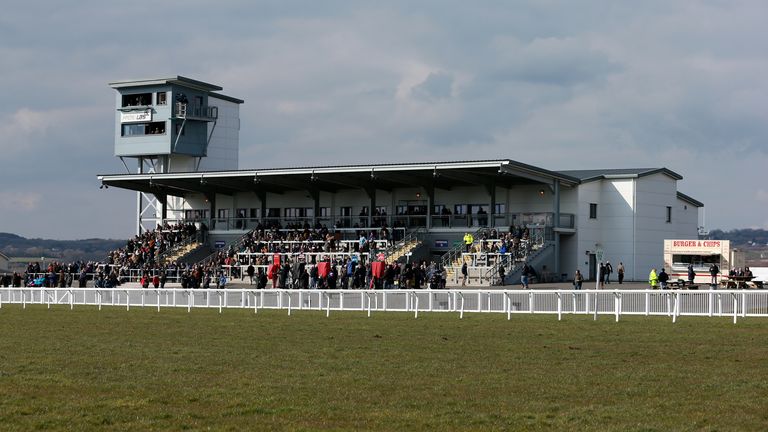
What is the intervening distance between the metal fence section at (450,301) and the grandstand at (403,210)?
1743cm

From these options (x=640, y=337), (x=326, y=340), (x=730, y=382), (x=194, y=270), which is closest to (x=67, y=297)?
(x=194, y=270)

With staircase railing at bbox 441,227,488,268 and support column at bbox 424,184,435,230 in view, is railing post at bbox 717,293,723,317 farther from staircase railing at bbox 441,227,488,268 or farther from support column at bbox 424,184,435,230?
support column at bbox 424,184,435,230

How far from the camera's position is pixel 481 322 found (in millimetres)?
27641

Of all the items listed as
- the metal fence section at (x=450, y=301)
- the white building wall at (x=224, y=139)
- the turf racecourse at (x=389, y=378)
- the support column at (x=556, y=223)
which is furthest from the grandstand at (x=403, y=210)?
the turf racecourse at (x=389, y=378)

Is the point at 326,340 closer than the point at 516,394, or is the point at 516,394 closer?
the point at 516,394

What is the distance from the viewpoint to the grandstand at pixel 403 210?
59.8 m

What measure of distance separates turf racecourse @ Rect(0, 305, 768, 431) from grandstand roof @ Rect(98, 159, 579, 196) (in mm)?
34973

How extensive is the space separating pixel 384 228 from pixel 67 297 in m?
22.8

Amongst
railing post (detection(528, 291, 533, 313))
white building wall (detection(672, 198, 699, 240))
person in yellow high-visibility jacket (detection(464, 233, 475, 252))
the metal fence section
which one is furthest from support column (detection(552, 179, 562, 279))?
railing post (detection(528, 291, 533, 313))

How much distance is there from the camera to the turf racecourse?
36.9 ft

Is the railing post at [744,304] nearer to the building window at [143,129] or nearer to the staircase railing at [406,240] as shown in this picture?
the staircase railing at [406,240]

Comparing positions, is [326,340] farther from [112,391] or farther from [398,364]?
[112,391]

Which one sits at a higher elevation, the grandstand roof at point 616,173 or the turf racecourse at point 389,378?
the grandstand roof at point 616,173

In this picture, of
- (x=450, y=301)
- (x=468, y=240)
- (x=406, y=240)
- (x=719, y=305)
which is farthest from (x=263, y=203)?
(x=719, y=305)
